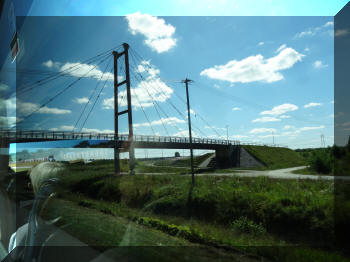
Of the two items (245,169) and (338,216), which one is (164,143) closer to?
(338,216)

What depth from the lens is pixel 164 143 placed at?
2588 mm

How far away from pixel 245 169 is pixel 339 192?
2.57 m

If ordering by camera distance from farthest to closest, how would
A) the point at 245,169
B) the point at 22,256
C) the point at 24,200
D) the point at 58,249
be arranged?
the point at 245,169, the point at 24,200, the point at 58,249, the point at 22,256

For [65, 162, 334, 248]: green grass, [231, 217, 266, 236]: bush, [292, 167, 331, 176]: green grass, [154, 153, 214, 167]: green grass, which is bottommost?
[231, 217, 266, 236]: bush

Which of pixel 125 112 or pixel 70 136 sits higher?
pixel 125 112

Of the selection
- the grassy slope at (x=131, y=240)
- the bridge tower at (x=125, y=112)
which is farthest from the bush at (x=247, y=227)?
the bridge tower at (x=125, y=112)

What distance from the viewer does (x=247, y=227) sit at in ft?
8.32

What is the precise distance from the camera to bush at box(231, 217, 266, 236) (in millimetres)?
2430

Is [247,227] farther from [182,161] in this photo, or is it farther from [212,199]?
[182,161]

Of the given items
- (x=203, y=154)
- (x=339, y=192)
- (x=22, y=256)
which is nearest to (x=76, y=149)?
(x=22, y=256)

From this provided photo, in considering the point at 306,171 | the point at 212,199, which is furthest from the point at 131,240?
the point at 306,171

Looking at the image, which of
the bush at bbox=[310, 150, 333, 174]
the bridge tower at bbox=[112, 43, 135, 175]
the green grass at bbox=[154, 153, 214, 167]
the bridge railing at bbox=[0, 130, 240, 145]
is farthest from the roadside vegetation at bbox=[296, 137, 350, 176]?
the bridge tower at bbox=[112, 43, 135, 175]

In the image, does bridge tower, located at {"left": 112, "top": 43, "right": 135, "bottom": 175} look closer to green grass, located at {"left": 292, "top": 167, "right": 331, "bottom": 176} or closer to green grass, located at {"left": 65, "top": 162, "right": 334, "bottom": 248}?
green grass, located at {"left": 65, "top": 162, "right": 334, "bottom": 248}

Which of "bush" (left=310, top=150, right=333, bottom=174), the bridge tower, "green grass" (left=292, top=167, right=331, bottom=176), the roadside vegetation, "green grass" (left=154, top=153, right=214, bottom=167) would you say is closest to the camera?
the roadside vegetation
